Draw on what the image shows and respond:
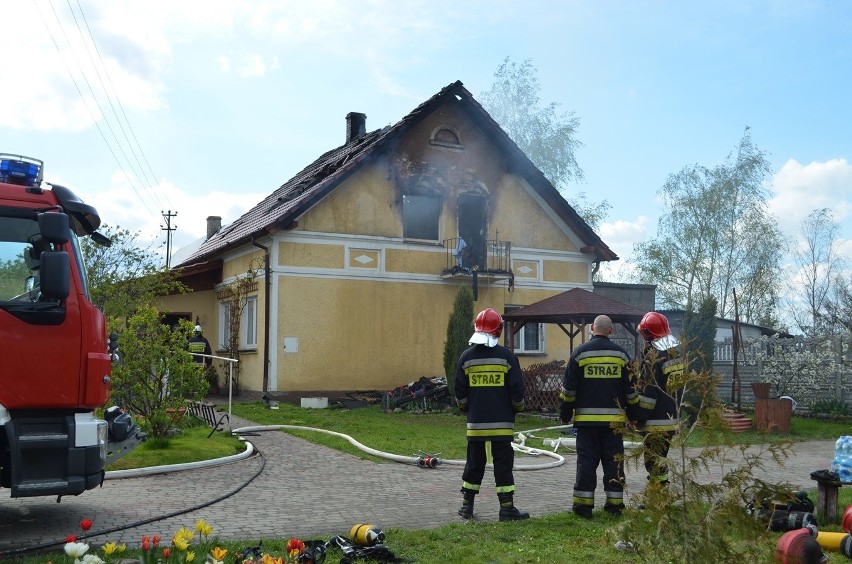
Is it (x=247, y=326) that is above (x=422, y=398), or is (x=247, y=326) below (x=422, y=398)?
above

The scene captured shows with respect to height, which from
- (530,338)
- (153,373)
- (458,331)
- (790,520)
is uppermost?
(458,331)

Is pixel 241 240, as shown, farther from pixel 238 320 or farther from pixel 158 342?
pixel 158 342

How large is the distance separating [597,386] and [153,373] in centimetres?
671

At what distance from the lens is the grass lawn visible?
620cm

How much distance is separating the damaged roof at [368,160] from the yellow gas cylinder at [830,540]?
15522 mm

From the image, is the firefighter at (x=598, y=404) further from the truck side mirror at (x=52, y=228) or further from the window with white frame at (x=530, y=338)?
the window with white frame at (x=530, y=338)

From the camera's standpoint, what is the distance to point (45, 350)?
22.1ft

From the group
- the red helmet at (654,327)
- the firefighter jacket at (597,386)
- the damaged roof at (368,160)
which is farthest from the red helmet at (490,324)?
the damaged roof at (368,160)

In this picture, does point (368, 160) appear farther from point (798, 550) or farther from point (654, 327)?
point (798, 550)

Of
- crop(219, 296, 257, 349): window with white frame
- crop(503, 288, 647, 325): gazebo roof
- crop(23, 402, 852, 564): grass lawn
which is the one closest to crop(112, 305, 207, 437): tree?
crop(23, 402, 852, 564): grass lawn

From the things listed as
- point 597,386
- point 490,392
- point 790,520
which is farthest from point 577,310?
point 790,520

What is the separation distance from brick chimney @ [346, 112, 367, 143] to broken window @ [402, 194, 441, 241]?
598 centimetres

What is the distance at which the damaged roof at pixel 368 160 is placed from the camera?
823 inches

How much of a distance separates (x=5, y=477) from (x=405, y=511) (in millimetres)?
3639
